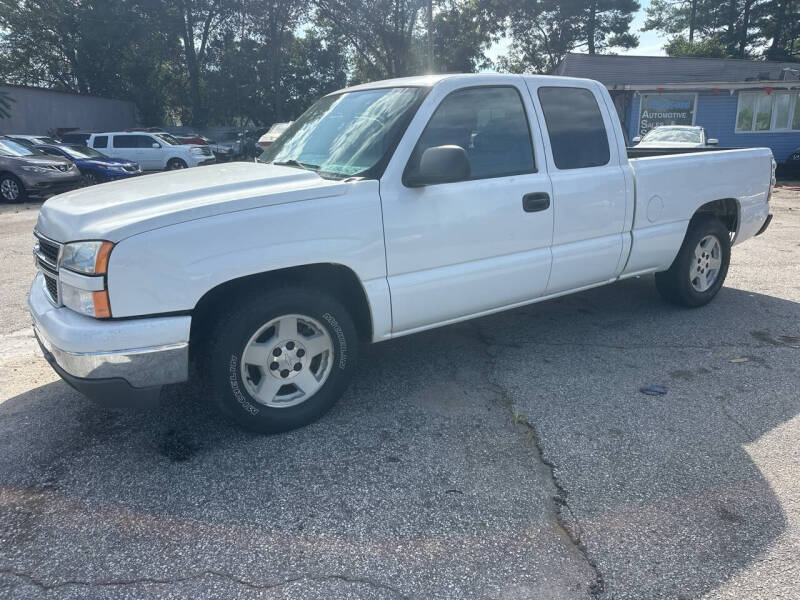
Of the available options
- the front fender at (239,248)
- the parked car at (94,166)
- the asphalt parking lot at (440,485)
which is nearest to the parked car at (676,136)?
the asphalt parking lot at (440,485)

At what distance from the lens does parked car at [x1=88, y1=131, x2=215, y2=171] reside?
70.7 feet

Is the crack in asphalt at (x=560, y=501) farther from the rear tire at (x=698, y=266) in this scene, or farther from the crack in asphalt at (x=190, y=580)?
the rear tire at (x=698, y=266)

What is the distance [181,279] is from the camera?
287 cm

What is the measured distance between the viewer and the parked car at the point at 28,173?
14.8 meters

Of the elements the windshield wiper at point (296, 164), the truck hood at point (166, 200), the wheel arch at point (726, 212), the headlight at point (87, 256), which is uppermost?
the windshield wiper at point (296, 164)

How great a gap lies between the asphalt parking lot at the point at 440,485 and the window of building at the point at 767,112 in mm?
21162

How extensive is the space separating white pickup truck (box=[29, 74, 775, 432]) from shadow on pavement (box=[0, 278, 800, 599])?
44cm

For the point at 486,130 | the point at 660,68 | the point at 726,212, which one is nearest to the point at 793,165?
the point at 660,68

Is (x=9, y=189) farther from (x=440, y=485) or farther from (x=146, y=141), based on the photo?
(x=440, y=485)

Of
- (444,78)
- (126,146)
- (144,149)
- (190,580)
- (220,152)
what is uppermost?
(444,78)

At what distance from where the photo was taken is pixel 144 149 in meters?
21.6

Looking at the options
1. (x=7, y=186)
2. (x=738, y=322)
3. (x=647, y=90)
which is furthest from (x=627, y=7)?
(x=738, y=322)

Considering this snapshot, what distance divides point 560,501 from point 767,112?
24.2 m

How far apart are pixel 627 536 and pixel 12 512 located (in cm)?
271
